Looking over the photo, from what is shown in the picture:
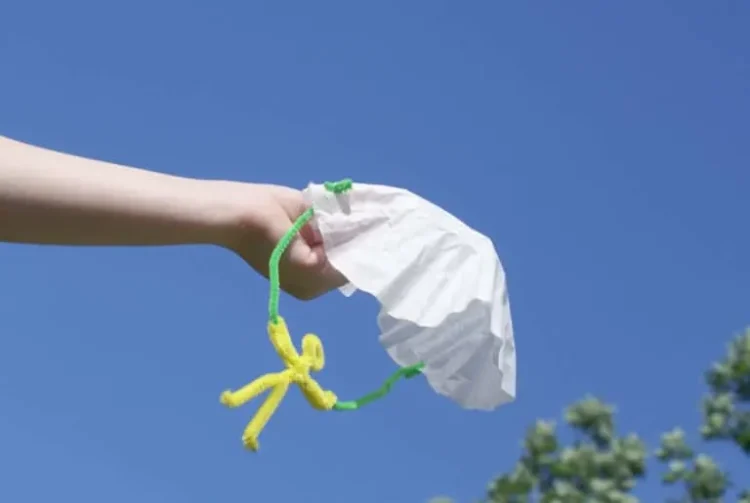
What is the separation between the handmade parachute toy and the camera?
2.48 feet

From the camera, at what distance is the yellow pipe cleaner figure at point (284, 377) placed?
2.19ft

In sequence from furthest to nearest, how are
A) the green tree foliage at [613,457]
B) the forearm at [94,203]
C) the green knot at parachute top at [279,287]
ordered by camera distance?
the green tree foliage at [613,457]
the green knot at parachute top at [279,287]
the forearm at [94,203]

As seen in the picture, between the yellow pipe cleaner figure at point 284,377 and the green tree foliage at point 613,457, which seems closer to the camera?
the yellow pipe cleaner figure at point 284,377

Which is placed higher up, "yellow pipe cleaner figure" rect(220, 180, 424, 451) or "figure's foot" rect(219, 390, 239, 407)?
"yellow pipe cleaner figure" rect(220, 180, 424, 451)

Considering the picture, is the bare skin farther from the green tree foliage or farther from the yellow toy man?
the green tree foliage

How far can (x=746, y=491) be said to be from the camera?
434cm

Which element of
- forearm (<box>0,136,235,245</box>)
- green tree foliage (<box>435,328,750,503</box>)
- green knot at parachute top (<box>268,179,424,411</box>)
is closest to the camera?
forearm (<box>0,136,235,245</box>)

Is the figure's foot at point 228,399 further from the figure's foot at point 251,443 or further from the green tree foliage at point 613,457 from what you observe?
the green tree foliage at point 613,457

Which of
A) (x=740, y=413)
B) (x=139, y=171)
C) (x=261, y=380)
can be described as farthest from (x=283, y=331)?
(x=740, y=413)

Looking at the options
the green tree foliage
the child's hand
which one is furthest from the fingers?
the green tree foliage

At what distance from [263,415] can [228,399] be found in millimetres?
26

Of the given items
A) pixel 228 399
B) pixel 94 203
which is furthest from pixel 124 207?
pixel 228 399

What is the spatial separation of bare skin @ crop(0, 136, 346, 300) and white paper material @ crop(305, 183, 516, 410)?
0.23 feet

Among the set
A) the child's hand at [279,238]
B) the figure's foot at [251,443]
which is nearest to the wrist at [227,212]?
the child's hand at [279,238]
